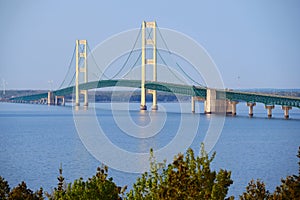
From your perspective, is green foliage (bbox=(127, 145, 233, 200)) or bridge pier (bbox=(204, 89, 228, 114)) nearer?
green foliage (bbox=(127, 145, 233, 200))

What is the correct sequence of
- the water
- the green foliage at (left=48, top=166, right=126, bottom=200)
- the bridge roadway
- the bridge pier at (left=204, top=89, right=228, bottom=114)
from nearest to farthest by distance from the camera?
1. the green foliage at (left=48, top=166, right=126, bottom=200)
2. the water
3. the bridge roadway
4. the bridge pier at (left=204, top=89, right=228, bottom=114)

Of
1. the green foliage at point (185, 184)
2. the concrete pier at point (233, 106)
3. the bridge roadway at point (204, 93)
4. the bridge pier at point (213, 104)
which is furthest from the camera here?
the concrete pier at point (233, 106)

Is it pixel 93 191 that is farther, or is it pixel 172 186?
pixel 93 191

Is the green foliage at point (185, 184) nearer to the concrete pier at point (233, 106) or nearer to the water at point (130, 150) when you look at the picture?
the water at point (130, 150)

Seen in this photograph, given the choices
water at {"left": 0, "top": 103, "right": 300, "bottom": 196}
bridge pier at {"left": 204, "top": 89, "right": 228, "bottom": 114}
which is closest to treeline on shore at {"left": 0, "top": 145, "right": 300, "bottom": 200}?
water at {"left": 0, "top": 103, "right": 300, "bottom": 196}

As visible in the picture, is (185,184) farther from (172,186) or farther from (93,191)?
(93,191)

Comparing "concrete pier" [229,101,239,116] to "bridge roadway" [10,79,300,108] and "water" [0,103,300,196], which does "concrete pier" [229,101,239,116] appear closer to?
"bridge roadway" [10,79,300,108]

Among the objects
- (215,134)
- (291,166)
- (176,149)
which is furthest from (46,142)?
(291,166)

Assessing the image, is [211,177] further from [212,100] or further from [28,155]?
[212,100]

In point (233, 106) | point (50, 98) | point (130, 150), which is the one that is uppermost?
point (50, 98)

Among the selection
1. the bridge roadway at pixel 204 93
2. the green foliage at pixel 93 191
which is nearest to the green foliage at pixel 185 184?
A: the green foliage at pixel 93 191

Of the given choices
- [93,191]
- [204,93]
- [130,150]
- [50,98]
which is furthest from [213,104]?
[93,191]

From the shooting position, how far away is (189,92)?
227ft

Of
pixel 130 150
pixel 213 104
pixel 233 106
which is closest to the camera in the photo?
pixel 130 150
